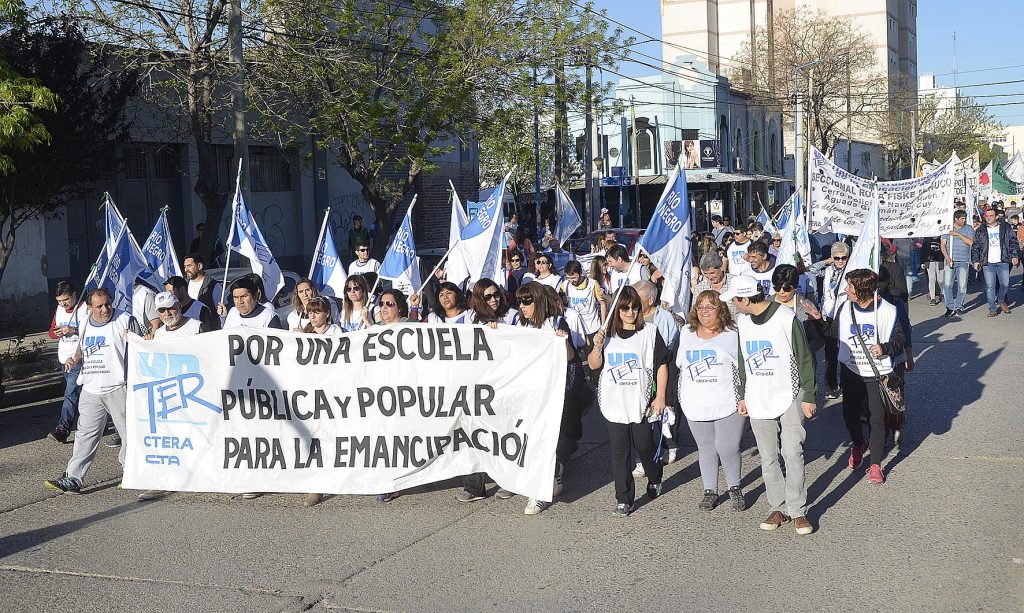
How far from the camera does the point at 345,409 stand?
312 inches

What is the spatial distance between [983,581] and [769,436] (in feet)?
5.18

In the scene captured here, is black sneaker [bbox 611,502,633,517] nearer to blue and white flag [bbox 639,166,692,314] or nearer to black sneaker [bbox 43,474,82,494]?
blue and white flag [bbox 639,166,692,314]

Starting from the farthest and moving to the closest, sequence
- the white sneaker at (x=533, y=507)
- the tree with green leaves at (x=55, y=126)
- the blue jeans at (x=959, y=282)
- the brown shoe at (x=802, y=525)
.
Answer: the blue jeans at (x=959, y=282) → the tree with green leaves at (x=55, y=126) → the white sneaker at (x=533, y=507) → the brown shoe at (x=802, y=525)

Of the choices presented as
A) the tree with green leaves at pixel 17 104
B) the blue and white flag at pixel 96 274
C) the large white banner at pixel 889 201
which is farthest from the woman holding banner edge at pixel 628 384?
the large white banner at pixel 889 201

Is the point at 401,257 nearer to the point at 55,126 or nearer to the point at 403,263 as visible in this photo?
the point at 403,263

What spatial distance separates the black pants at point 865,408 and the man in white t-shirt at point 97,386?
216 inches

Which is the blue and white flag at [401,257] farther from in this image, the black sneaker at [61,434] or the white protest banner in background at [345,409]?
the white protest banner in background at [345,409]

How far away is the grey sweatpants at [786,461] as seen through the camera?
6871 millimetres

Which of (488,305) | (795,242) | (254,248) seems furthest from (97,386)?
(795,242)

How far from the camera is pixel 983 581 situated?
582 centimetres

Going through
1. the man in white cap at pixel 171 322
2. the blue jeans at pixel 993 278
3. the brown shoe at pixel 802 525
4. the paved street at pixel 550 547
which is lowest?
the paved street at pixel 550 547

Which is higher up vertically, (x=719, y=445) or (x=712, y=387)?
(x=712, y=387)

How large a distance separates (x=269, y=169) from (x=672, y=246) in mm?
18014

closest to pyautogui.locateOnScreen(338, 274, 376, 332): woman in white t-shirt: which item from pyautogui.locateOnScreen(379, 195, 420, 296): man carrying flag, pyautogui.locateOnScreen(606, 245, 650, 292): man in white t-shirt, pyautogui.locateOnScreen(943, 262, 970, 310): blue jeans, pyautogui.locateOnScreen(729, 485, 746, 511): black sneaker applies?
pyautogui.locateOnScreen(379, 195, 420, 296): man carrying flag
